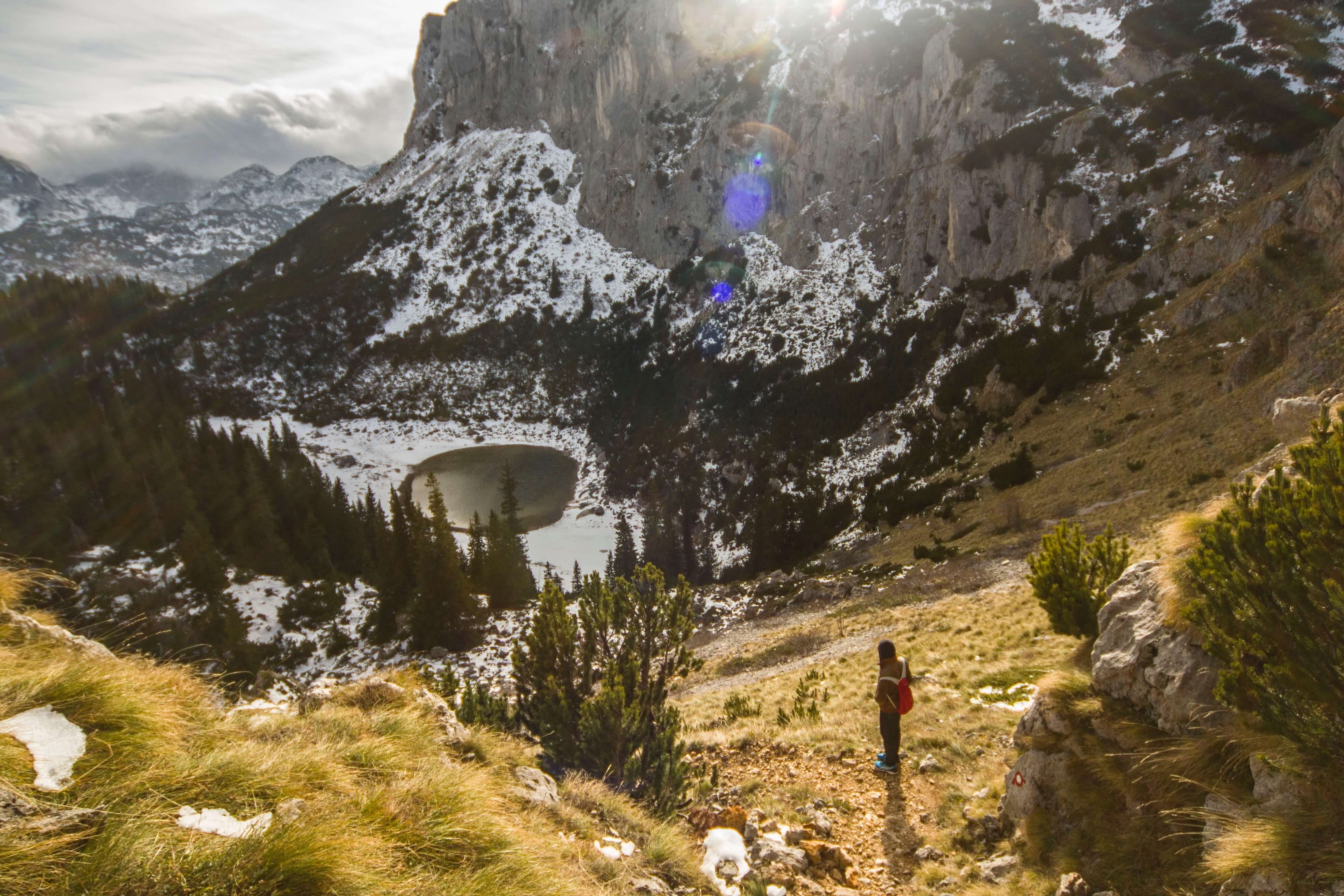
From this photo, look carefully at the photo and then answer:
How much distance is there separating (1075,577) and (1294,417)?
3667mm

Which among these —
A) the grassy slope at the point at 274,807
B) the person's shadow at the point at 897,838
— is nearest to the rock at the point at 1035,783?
the person's shadow at the point at 897,838

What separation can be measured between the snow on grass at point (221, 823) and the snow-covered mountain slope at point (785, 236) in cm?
4108

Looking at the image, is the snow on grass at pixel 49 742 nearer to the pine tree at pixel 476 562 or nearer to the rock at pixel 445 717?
the rock at pixel 445 717

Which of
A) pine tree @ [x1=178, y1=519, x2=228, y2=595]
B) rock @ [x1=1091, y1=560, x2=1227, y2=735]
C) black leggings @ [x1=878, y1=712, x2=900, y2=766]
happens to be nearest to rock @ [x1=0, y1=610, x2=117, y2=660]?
black leggings @ [x1=878, y1=712, x2=900, y2=766]

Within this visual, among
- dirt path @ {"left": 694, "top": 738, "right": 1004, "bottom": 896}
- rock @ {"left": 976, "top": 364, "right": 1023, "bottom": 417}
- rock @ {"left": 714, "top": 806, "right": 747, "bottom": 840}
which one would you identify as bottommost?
dirt path @ {"left": 694, "top": 738, "right": 1004, "bottom": 896}

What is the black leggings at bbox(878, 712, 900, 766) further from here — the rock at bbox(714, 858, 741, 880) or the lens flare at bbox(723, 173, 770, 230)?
the lens flare at bbox(723, 173, 770, 230)

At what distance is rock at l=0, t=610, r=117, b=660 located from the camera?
569 centimetres

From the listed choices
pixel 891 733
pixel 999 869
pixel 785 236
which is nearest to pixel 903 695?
pixel 891 733

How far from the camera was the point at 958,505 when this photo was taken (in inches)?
1483

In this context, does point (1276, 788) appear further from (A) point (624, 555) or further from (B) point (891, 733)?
(A) point (624, 555)

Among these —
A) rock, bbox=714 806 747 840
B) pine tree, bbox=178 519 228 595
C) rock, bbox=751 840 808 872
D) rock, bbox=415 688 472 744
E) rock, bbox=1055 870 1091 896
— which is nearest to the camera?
rock, bbox=1055 870 1091 896

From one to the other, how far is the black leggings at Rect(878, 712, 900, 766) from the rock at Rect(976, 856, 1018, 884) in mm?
2734

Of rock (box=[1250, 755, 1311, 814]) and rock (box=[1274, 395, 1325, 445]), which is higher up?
rock (box=[1274, 395, 1325, 445])

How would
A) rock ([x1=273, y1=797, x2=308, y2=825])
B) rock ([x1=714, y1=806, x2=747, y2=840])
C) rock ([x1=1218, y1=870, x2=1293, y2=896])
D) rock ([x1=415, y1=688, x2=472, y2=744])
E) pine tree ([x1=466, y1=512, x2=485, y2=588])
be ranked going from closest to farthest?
rock ([x1=273, y1=797, x2=308, y2=825]) < rock ([x1=1218, y1=870, x2=1293, y2=896]) < rock ([x1=415, y1=688, x2=472, y2=744]) < rock ([x1=714, y1=806, x2=747, y2=840]) < pine tree ([x1=466, y1=512, x2=485, y2=588])
